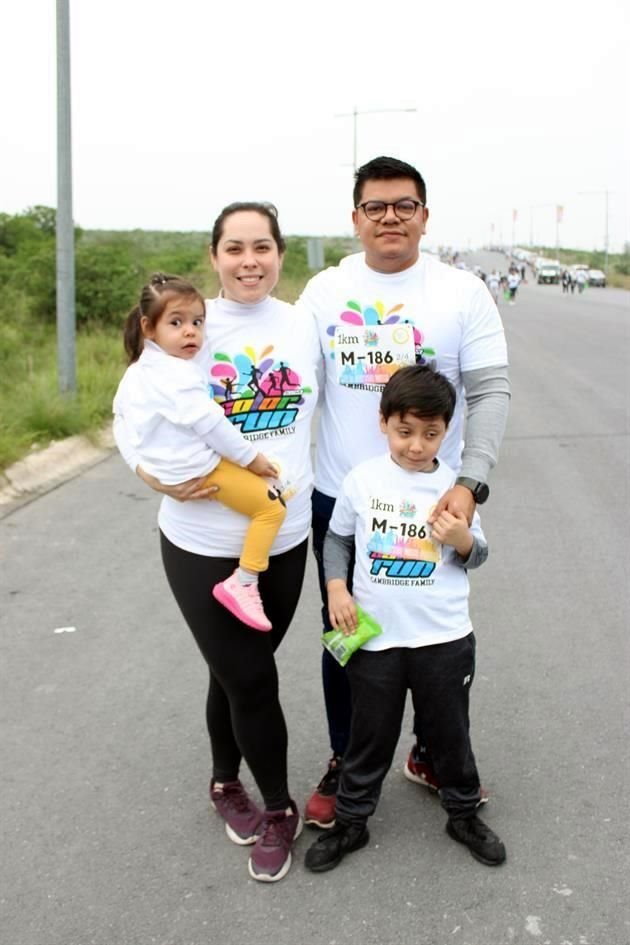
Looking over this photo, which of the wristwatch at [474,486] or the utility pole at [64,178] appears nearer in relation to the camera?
the wristwatch at [474,486]

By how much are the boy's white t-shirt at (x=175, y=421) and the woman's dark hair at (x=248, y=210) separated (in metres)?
0.35

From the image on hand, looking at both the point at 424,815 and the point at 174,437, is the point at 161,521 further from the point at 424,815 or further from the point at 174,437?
the point at 424,815

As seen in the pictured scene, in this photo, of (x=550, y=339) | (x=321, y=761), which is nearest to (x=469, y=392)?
(x=321, y=761)

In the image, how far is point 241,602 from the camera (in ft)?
8.64

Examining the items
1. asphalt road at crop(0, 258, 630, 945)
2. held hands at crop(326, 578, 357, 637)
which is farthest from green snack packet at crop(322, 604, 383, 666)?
asphalt road at crop(0, 258, 630, 945)

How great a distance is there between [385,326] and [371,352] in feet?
0.28

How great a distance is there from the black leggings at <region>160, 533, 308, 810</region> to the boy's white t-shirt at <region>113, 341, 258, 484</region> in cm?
31

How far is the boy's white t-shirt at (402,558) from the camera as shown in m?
2.71

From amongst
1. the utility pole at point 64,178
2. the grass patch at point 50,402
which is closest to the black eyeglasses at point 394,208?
the grass patch at point 50,402

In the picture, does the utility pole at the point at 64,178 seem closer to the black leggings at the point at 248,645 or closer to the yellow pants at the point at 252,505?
the black leggings at the point at 248,645

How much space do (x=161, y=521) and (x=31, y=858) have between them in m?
1.10

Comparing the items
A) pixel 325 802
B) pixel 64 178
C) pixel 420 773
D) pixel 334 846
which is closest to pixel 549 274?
pixel 64 178

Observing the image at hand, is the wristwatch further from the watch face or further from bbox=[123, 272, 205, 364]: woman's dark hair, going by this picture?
bbox=[123, 272, 205, 364]: woman's dark hair

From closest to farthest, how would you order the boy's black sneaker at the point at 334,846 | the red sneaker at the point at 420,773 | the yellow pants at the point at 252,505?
1. the yellow pants at the point at 252,505
2. the boy's black sneaker at the point at 334,846
3. the red sneaker at the point at 420,773
